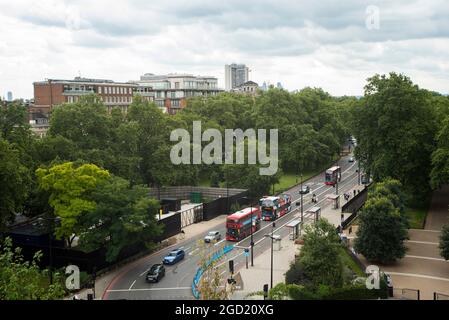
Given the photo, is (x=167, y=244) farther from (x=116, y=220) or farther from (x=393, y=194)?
(x=393, y=194)

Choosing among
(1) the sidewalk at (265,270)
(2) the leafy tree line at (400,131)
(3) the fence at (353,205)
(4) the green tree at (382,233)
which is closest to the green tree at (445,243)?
(4) the green tree at (382,233)

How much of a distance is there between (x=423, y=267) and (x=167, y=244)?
1953 cm

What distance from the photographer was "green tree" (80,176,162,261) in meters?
31.0

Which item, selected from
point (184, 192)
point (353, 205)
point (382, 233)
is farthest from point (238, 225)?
point (184, 192)

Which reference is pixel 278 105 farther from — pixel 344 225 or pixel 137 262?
pixel 137 262

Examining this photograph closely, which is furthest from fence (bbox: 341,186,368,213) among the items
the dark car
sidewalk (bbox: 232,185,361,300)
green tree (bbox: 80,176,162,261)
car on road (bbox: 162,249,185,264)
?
the dark car

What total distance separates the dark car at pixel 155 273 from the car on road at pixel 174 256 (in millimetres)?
2217

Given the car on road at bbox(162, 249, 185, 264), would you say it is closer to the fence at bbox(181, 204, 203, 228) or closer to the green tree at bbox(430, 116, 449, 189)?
the fence at bbox(181, 204, 203, 228)

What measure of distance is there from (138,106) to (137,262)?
2526cm

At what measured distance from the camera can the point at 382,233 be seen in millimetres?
30891

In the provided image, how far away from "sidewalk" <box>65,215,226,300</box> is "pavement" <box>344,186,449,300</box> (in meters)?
15.1

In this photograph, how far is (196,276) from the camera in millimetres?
30188
